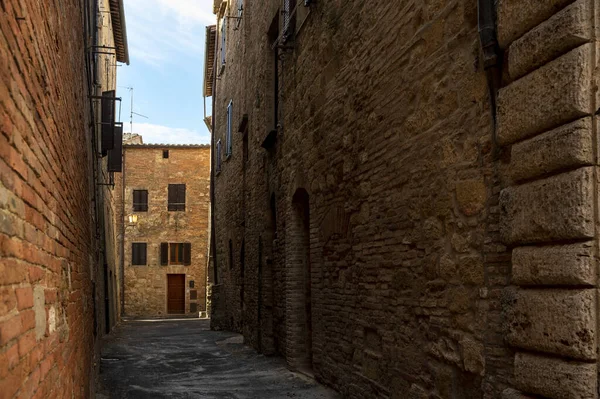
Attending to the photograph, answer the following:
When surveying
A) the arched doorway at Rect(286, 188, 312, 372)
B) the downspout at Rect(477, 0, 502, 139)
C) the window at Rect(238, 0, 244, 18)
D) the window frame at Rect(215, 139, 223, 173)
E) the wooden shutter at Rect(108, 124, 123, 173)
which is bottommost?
the arched doorway at Rect(286, 188, 312, 372)

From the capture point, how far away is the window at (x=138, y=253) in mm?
29062

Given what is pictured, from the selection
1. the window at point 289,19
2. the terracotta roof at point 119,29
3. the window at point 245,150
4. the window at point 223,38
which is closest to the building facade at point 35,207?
the window at point 289,19

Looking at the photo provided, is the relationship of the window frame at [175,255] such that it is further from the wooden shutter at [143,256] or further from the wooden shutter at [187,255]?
the wooden shutter at [143,256]

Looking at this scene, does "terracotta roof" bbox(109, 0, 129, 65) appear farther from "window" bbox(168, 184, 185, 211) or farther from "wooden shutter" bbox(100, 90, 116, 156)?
"window" bbox(168, 184, 185, 211)

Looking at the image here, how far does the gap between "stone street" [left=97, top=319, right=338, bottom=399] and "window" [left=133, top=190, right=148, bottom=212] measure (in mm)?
15714

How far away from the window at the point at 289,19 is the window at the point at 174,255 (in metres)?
21.1

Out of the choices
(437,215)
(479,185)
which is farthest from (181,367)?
(479,185)

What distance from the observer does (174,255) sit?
29.4 m

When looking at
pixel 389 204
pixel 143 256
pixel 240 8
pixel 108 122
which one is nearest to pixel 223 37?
pixel 240 8

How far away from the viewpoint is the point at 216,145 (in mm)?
20203

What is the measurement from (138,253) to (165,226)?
5.61 ft

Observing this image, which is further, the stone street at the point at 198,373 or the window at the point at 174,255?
the window at the point at 174,255

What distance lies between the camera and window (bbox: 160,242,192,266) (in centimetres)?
2934

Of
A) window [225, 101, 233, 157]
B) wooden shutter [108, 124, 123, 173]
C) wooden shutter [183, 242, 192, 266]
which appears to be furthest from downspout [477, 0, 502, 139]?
wooden shutter [183, 242, 192, 266]
